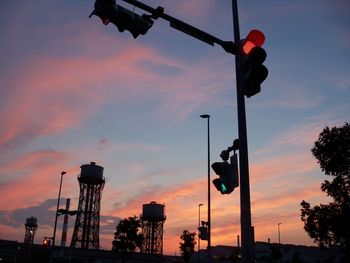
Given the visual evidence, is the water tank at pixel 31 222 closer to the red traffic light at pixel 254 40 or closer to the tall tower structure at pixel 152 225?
the tall tower structure at pixel 152 225

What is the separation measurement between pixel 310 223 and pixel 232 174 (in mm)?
29063

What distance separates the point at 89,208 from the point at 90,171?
32.1 ft

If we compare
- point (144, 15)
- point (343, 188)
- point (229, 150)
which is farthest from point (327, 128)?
point (144, 15)

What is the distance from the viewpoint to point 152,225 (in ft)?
383

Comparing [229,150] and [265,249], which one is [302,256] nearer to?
[265,249]

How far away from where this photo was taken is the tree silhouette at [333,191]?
3306 cm

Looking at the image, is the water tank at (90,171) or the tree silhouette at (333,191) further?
the water tank at (90,171)

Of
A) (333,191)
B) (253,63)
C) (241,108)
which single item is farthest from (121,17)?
(333,191)

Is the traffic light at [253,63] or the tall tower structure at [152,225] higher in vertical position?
the tall tower structure at [152,225]

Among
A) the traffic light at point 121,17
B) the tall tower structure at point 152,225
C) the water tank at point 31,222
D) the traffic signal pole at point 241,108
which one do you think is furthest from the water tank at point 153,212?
the traffic light at point 121,17

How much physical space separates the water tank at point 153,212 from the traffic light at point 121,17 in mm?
110520

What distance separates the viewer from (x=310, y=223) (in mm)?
34531

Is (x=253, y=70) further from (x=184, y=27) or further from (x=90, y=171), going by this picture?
(x=90, y=171)

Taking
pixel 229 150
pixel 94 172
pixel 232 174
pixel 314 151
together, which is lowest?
pixel 232 174
